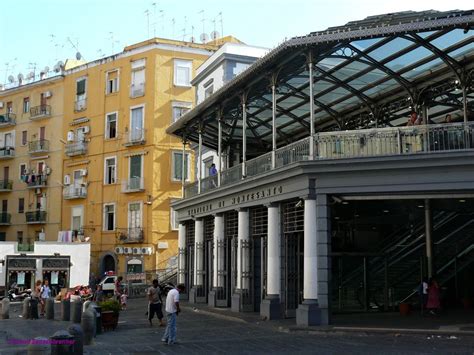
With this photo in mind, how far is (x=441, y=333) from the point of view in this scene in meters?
16.8

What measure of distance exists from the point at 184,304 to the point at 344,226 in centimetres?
798

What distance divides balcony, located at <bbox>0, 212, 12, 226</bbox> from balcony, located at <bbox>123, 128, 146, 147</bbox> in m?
14.1

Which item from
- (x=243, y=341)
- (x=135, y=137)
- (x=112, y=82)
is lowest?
(x=243, y=341)

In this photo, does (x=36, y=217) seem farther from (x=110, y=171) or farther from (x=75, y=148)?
(x=110, y=171)

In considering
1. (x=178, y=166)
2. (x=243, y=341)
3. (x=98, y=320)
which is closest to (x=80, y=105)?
(x=178, y=166)

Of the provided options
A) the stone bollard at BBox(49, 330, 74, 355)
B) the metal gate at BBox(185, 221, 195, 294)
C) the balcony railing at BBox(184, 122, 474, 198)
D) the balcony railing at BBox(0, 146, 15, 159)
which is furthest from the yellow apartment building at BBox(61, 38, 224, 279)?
the stone bollard at BBox(49, 330, 74, 355)

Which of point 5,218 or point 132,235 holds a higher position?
point 5,218

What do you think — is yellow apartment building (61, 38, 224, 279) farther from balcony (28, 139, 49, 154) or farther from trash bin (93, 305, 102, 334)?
trash bin (93, 305, 102, 334)

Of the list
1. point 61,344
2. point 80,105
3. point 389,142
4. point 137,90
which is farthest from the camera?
point 80,105

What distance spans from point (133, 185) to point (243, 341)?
2987 cm

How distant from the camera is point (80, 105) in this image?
163 feet

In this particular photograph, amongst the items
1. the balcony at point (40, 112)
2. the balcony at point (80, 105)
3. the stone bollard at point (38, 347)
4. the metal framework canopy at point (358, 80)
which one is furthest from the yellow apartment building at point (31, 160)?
the stone bollard at point (38, 347)

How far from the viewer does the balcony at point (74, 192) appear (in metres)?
48.2

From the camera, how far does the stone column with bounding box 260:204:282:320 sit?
20.9 metres
